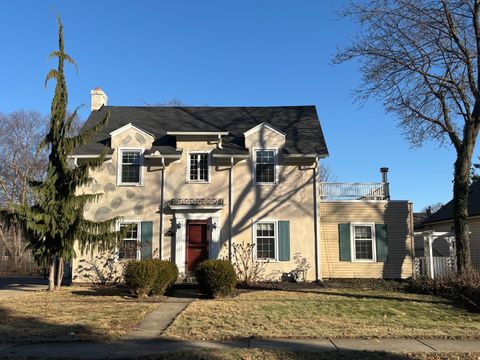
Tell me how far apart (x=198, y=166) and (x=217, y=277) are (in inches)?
250

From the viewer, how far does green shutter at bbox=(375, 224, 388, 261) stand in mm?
18500

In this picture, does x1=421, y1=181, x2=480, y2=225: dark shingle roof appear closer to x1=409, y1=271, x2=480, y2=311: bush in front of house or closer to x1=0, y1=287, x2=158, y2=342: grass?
x1=409, y1=271, x2=480, y2=311: bush in front of house

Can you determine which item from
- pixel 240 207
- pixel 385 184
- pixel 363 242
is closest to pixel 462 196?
pixel 385 184

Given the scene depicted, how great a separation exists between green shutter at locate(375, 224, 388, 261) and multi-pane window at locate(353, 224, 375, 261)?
237 millimetres

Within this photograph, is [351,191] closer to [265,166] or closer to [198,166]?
[265,166]

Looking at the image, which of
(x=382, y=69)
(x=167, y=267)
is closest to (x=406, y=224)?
(x=382, y=69)

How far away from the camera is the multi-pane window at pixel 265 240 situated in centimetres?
1800

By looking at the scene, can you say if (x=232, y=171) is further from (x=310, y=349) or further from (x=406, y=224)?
(x=310, y=349)

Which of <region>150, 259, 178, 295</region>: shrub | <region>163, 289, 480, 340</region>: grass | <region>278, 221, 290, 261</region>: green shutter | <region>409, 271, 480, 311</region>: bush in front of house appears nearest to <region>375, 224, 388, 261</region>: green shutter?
<region>409, 271, 480, 311</region>: bush in front of house

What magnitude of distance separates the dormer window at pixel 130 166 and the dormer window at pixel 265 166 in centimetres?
475

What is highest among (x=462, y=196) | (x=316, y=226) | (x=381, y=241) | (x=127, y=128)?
(x=127, y=128)

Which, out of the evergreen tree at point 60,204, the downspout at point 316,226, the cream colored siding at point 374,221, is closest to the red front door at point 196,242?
the evergreen tree at point 60,204

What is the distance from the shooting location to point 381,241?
61.0ft

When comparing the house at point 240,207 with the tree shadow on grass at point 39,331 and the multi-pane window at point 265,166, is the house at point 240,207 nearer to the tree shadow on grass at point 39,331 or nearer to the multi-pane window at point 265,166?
the multi-pane window at point 265,166
